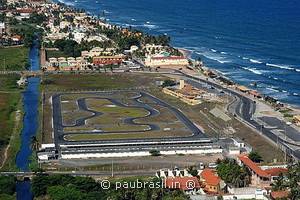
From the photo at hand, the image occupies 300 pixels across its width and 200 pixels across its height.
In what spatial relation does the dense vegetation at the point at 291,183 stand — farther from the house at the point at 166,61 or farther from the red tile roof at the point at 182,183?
the house at the point at 166,61

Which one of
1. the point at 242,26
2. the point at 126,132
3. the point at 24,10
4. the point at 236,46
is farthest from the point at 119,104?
the point at 24,10

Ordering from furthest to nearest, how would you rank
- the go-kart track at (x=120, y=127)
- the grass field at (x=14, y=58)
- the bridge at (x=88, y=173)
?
the grass field at (x=14, y=58), the go-kart track at (x=120, y=127), the bridge at (x=88, y=173)

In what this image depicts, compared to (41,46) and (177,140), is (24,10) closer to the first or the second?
(41,46)

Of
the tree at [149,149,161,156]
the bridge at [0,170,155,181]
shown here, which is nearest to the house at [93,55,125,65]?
the tree at [149,149,161,156]

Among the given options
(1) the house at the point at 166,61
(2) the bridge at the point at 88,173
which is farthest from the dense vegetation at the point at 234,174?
(1) the house at the point at 166,61

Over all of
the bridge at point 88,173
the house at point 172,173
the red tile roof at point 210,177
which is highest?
the red tile roof at point 210,177

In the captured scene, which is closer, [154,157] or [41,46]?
[154,157]

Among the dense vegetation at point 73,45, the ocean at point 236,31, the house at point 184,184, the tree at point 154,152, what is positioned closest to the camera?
the house at point 184,184

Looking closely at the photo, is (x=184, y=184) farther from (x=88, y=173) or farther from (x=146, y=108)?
(x=146, y=108)
